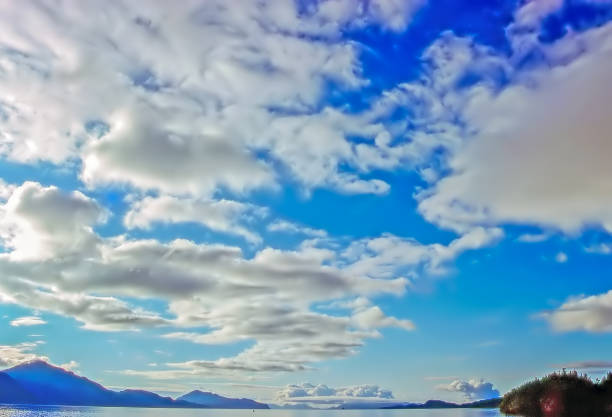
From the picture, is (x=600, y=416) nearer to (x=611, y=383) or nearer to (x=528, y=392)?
(x=611, y=383)

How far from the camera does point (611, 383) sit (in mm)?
91000

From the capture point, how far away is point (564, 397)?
9000 centimetres

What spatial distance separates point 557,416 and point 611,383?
10833mm

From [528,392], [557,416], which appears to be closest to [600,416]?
[557,416]

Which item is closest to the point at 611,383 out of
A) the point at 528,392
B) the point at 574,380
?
the point at 574,380

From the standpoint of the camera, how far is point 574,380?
93.6m

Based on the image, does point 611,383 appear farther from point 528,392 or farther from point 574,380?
point 528,392

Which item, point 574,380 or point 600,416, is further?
point 574,380

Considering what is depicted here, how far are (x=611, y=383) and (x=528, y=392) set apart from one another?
553 inches

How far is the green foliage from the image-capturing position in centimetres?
8825

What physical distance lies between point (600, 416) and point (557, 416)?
6290mm

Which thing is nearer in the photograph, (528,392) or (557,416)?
(557,416)

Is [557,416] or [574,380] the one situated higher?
[574,380]

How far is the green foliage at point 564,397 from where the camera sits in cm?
8825
